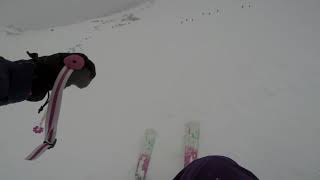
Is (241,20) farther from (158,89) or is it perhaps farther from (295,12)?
(158,89)

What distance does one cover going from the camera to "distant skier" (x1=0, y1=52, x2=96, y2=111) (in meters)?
1.44

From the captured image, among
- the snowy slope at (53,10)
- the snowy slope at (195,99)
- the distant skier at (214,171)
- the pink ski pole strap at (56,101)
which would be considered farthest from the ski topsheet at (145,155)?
the snowy slope at (53,10)

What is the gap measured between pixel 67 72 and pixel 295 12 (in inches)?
209

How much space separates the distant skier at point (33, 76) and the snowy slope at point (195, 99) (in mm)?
1570

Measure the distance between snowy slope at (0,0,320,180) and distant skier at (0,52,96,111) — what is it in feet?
5.15

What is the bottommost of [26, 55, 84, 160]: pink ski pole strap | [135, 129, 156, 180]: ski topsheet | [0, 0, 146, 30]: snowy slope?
[135, 129, 156, 180]: ski topsheet

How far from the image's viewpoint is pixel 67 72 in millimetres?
1537

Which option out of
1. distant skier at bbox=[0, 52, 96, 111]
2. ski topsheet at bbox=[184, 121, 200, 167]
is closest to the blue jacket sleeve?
distant skier at bbox=[0, 52, 96, 111]

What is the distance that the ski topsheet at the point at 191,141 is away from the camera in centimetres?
289

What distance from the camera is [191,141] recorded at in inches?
121

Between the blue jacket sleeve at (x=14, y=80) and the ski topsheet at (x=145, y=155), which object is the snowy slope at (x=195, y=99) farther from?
the blue jacket sleeve at (x=14, y=80)

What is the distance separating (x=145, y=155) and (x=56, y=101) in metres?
1.69

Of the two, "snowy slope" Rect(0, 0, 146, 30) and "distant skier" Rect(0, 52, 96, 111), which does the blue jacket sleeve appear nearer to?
"distant skier" Rect(0, 52, 96, 111)

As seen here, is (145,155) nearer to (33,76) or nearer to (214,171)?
(214,171)
